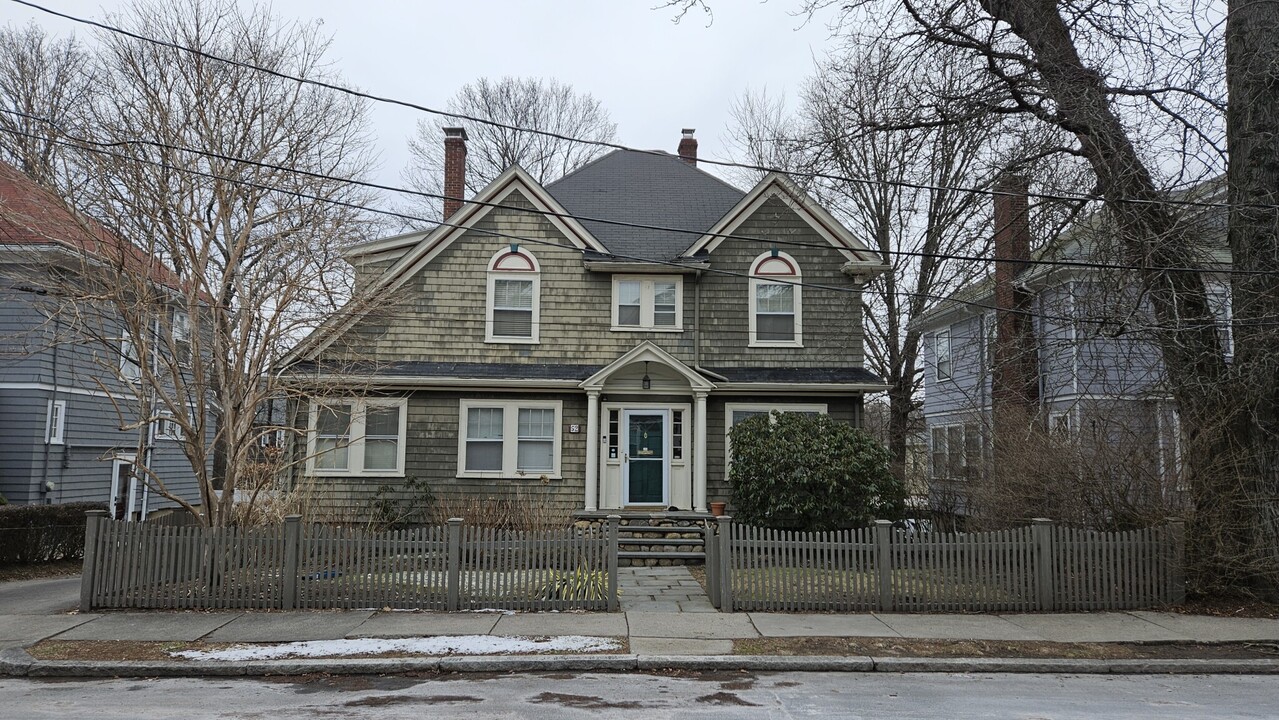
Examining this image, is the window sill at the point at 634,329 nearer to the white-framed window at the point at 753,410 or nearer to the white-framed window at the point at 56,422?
the white-framed window at the point at 753,410

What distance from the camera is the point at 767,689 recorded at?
301 inches

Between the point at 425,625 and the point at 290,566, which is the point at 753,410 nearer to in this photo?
the point at 425,625

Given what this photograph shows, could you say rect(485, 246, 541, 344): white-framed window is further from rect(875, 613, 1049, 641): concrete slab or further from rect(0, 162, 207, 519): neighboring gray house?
rect(875, 613, 1049, 641): concrete slab

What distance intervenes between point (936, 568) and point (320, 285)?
10.4 m

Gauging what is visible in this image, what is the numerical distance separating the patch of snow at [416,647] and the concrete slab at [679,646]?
10.3 inches

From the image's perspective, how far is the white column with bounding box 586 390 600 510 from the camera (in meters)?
17.1

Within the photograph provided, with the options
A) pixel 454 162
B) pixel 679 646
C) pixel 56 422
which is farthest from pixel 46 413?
pixel 679 646

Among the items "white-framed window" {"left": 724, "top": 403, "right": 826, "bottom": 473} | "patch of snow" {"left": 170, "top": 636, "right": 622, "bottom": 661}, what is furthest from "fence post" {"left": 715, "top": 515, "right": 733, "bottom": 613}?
"white-framed window" {"left": 724, "top": 403, "right": 826, "bottom": 473}

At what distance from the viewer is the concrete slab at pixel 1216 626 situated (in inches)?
370

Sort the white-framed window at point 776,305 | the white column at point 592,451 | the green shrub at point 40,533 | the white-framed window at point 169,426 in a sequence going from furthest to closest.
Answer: the white-framed window at point 776,305 → the white column at point 592,451 → the green shrub at point 40,533 → the white-framed window at point 169,426

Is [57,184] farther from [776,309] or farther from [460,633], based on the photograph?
[776,309]

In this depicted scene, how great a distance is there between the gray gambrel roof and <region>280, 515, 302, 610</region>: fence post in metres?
9.69

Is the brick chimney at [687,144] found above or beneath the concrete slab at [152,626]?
above

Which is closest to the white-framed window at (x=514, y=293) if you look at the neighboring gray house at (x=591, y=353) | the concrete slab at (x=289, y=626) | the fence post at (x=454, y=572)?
the neighboring gray house at (x=591, y=353)
